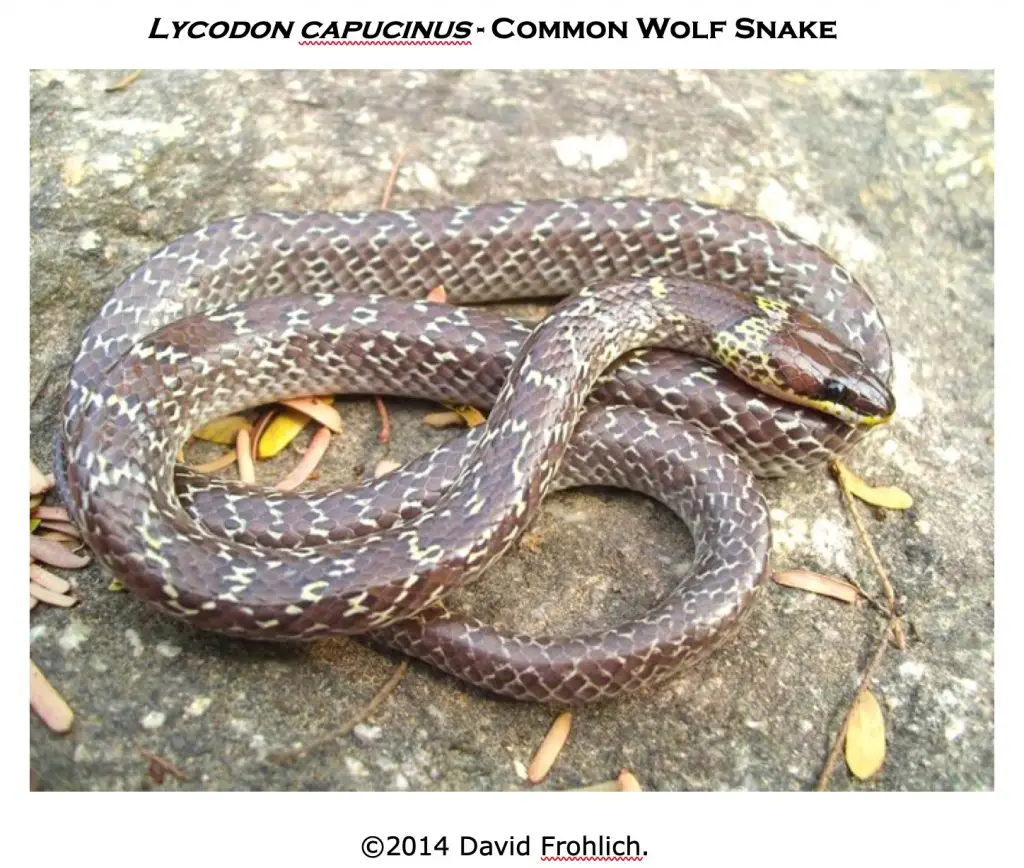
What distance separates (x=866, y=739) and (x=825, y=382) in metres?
2.08

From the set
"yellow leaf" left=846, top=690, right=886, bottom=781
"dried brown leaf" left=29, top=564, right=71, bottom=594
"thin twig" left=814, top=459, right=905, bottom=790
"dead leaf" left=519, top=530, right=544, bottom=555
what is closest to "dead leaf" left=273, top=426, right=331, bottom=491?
"dried brown leaf" left=29, top=564, right=71, bottom=594

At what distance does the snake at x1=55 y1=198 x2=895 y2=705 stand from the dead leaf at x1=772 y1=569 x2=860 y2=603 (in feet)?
1.48

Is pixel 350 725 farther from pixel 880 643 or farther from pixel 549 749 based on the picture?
pixel 880 643

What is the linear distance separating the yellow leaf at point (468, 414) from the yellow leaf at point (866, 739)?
284 centimetres

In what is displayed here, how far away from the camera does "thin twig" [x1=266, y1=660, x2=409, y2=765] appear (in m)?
5.30

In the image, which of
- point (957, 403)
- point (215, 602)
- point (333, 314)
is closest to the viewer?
point (215, 602)

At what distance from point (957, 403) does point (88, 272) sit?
6.12 m

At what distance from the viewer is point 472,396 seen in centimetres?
682

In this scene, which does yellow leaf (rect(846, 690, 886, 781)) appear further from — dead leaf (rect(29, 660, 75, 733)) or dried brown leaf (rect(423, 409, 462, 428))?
dead leaf (rect(29, 660, 75, 733))

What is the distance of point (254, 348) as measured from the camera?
21.6ft

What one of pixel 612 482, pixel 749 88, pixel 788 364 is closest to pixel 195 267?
pixel 612 482

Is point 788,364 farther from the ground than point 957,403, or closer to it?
farther from the ground

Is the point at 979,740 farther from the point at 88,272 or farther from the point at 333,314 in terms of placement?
the point at 88,272

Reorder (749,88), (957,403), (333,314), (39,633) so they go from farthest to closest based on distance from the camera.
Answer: (749,88) → (957,403) → (333,314) → (39,633)
